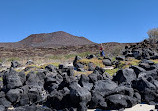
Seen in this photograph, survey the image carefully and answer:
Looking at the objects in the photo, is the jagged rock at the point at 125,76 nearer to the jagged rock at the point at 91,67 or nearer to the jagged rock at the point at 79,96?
the jagged rock at the point at 79,96

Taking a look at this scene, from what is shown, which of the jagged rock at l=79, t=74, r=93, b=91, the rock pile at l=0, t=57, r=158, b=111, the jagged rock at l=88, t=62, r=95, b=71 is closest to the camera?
the rock pile at l=0, t=57, r=158, b=111

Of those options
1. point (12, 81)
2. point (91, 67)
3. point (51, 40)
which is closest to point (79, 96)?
point (12, 81)

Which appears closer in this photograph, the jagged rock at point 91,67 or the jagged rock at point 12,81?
the jagged rock at point 12,81

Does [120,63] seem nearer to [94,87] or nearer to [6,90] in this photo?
[94,87]

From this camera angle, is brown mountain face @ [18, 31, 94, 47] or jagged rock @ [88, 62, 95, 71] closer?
jagged rock @ [88, 62, 95, 71]

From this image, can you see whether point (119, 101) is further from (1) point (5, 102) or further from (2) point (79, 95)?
(1) point (5, 102)

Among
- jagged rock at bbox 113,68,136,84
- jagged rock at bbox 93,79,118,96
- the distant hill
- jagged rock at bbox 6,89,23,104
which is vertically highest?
the distant hill

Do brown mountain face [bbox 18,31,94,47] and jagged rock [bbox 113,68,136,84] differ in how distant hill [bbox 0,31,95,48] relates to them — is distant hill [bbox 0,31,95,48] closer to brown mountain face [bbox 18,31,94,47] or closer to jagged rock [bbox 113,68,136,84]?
brown mountain face [bbox 18,31,94,47]

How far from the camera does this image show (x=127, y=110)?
242 inches

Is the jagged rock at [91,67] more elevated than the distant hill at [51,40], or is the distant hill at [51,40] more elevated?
the distant hill at [51,40]

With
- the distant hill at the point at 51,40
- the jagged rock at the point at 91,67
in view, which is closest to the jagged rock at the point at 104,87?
the jagged rock at the point at 91,67

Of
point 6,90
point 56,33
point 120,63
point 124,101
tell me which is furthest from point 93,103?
point 56,33

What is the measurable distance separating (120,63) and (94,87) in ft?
27.4

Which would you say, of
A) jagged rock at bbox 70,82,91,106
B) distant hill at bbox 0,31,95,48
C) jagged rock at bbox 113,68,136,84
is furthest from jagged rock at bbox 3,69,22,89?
distant hill at bbox 0,31,95,48
